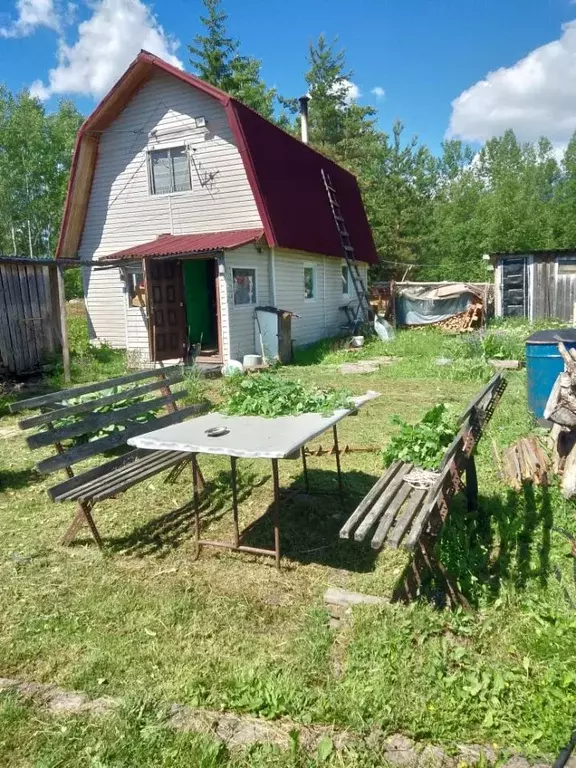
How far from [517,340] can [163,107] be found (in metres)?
10.5

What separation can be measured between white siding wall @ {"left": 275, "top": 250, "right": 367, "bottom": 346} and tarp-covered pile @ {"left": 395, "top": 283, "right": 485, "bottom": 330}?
7.41ft

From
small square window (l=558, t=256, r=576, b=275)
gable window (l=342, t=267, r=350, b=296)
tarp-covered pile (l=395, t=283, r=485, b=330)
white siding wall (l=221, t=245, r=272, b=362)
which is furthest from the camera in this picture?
tarp-covered pile (l=395, t=283, r=485, b=330)

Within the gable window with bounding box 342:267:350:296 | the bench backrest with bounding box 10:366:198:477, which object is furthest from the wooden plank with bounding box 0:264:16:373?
the gable window with bounding box 342:267:350:296

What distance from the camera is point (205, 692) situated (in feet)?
8.70

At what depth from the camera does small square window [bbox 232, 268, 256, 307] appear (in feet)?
41.4

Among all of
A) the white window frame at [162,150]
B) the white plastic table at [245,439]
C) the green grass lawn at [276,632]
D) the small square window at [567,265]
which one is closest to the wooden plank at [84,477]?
the green grass lawn at [276,632]

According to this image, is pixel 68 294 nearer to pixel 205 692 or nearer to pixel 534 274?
pixel 534 274

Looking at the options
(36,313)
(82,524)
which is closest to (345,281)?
(36,313)

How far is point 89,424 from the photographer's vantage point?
185 inches

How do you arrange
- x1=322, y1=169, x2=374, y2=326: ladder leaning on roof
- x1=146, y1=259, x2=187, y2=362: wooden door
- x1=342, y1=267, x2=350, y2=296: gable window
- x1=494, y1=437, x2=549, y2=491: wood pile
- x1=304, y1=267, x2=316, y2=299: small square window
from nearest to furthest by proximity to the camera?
x1=494, y1=437, x2=549, y2=491: wood pile, x1=146, y1=259, x2=187, y2=362: wooden door, x1=304, y1=267, x2=316, y2=299: small square window, x1=322, y1=169, x2=374, y2=326: ladder leaning on roof, x1=342, y1=267, x2=350, y2=296: gable window

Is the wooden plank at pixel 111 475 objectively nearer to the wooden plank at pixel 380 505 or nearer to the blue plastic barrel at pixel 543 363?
the wooden plank at pixel 380 505

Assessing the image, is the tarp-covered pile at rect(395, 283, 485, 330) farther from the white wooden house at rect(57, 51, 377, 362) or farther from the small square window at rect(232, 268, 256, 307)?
the small square window at rect(232, 268, 256, 307)

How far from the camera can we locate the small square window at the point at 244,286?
1262 centimetres

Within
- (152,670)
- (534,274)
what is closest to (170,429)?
(152,670)
